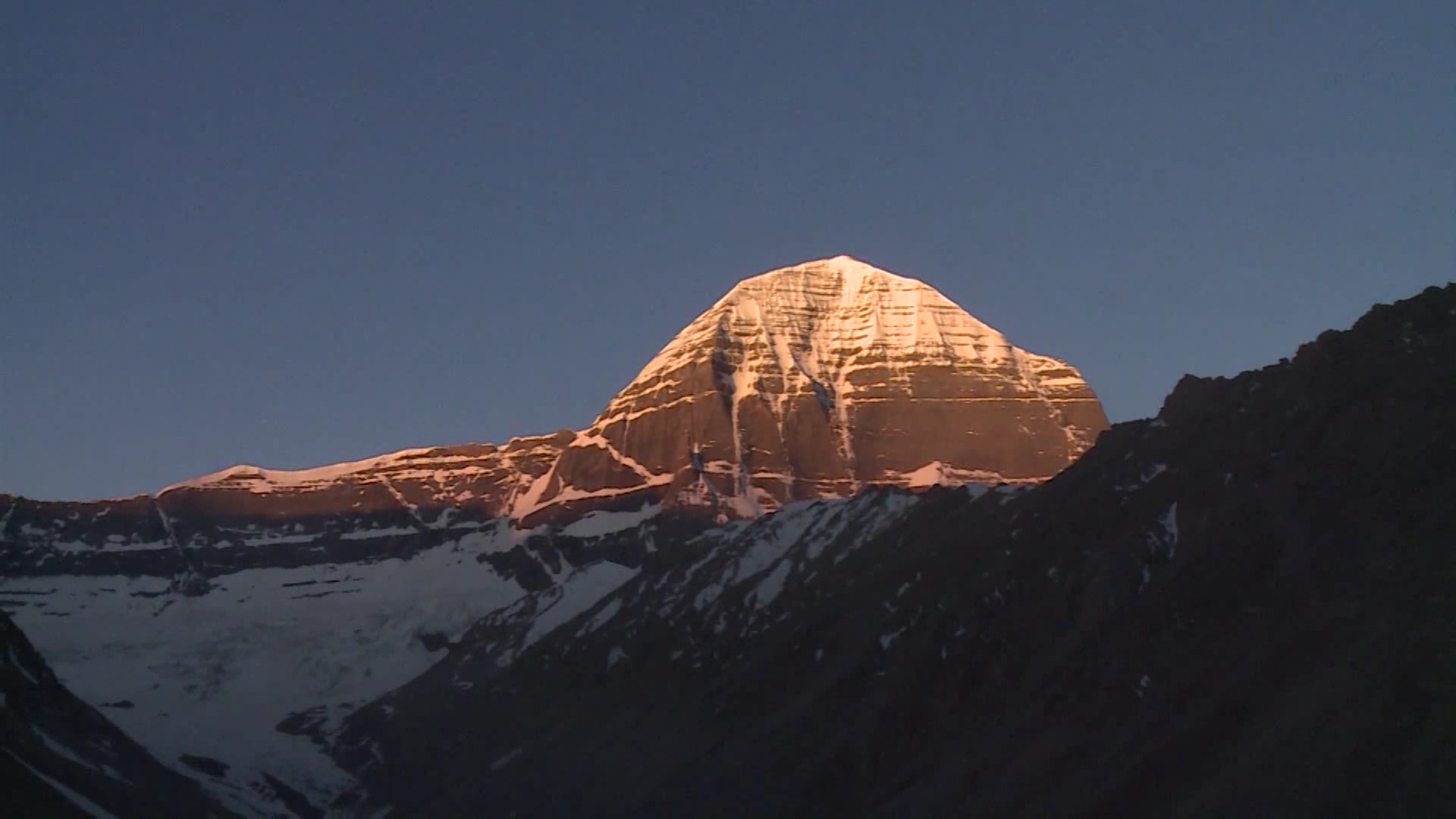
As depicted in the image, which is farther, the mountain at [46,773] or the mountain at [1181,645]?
the mountain at [46,773]

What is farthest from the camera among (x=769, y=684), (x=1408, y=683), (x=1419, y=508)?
(x=769, y=684)

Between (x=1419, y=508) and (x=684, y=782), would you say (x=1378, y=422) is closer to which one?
(x=1419, y=508)

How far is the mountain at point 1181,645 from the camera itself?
395 ft

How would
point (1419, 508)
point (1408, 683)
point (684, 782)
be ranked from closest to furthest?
point (1408, 683) < point (1419, 508) < point (684, 782)

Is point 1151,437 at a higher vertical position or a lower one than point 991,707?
higher

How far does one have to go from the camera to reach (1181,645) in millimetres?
144625

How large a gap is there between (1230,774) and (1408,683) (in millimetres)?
11215

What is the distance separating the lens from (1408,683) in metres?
118

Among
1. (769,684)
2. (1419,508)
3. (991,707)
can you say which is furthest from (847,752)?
(1419,508)

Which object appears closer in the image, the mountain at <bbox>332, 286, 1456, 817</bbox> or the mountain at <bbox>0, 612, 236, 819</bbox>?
the mountain at <bbox>332, 286, 1456, 817</bbox>

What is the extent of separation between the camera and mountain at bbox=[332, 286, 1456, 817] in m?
120

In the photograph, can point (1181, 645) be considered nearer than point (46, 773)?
Yes

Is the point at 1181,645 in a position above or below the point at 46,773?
above

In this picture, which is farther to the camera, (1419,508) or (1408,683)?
(1419,508)
